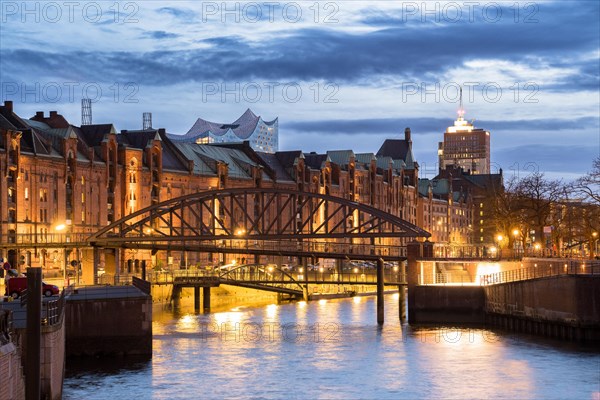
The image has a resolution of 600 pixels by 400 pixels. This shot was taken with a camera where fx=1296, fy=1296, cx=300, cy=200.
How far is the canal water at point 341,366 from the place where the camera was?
2062 inches

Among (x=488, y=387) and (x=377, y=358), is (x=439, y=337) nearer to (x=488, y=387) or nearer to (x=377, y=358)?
(x=377, y=358)

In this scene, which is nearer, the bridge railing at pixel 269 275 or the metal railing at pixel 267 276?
the metal railing at pixel 267 276

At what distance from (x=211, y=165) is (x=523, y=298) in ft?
274

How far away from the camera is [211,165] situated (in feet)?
516

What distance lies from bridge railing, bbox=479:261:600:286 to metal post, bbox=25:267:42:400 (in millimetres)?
39523

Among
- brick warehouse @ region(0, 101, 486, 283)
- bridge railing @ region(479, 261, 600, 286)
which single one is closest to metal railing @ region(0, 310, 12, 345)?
bridge railing @ region(479, 261, 600, 286)

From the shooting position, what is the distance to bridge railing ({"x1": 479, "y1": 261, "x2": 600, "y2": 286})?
72875 millimetres

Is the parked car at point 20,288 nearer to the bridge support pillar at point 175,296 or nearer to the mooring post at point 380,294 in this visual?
the mooring post at point 380,294

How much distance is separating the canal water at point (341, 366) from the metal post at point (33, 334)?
506 inches

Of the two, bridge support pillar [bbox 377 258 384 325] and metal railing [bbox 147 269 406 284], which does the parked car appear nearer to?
bridge support pillar [bbox 377 258 384 325]

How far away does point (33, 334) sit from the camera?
36.9 metres

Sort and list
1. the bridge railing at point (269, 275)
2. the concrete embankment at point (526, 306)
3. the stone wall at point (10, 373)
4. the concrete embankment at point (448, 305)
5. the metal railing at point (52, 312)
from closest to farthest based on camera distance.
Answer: the stone wall at point (10, 373) → the metal railing at point (52, 312) → the concrete embankment at point (526, 306) → the concrete embankment at point (448, 305) → the bridge railing at point (269, 275)

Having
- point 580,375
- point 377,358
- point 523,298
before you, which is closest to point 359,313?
point 523,298

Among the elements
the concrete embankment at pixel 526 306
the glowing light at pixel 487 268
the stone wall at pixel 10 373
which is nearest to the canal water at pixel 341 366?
the concrete embankment at pixel 526 306
